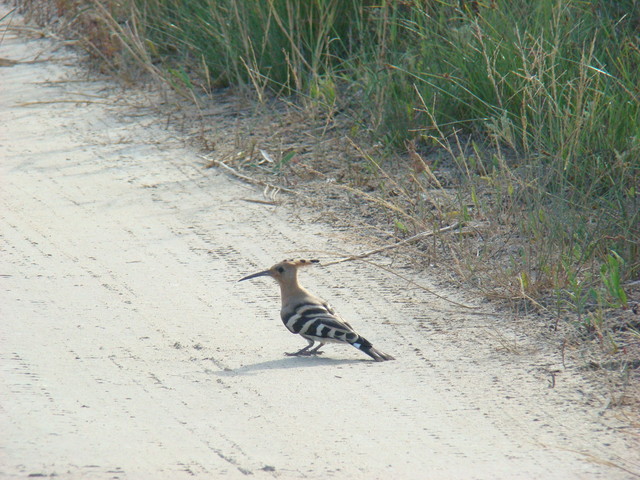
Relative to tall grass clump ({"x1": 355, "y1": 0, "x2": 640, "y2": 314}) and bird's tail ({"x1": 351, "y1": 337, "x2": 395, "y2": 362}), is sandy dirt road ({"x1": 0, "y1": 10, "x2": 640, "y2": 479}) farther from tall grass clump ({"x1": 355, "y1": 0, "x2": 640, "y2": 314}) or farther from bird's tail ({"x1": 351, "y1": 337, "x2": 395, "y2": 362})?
tall grass clump ({"x1": 355, "y1": 0, "x2": 640, "y2": 314})

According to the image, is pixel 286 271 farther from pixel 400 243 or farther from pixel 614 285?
pixel 614 285

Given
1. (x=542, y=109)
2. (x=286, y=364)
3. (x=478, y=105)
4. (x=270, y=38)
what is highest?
(x=270, y=38)

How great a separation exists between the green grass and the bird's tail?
96cm

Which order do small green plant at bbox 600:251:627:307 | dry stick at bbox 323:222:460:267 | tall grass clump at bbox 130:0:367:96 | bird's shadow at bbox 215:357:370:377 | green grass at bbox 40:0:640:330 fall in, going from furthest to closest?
1. tall grass clump at bbox 130:0:367:96
2. dry stick at bbox 323:222:460:267
3. green grass at bbox 40:0:640:330
4. small green plant at bbox 600:251:627:307
5. bird's shadow at bbox 215:357:370:377

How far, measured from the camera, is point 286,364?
432 cm

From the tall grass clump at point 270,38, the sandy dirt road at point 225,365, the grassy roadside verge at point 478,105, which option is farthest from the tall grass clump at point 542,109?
the sandy dirt road at point 225,365

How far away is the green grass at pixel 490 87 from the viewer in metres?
5.11

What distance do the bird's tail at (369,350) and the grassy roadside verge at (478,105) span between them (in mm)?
931

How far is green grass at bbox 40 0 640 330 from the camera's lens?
511cm

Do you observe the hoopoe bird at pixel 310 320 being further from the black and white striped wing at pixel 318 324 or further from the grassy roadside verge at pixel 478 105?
the grassy roadside verge at pixel 478 105

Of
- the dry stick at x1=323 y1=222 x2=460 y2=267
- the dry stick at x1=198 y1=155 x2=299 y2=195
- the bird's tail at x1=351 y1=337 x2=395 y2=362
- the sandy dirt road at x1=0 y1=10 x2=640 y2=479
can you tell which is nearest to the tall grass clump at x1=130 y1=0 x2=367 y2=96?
the dry stick at x1=198 y1=155 x2=299 y2=195

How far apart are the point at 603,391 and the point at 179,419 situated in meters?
1.74

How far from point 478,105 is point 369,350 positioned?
307cm

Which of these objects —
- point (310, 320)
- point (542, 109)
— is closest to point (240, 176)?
point (542, 109)
